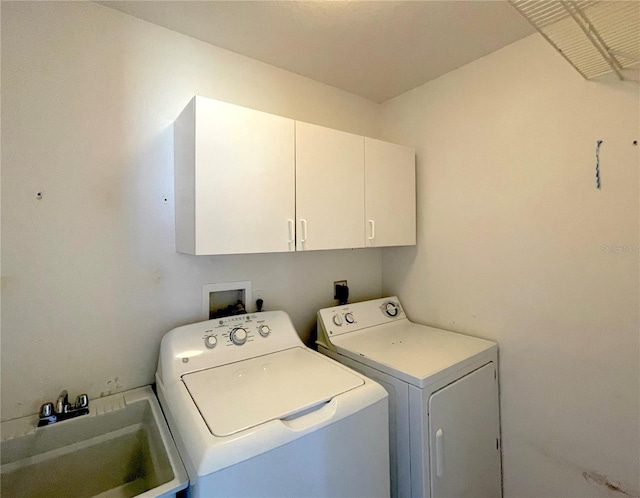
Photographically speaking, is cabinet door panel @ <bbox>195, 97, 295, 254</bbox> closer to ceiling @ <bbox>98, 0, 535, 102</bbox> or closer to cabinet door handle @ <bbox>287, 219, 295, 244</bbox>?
cabinet door handle @ <bbox>287, 219, 295, 244</bbox>

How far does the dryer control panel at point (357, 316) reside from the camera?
1710mm

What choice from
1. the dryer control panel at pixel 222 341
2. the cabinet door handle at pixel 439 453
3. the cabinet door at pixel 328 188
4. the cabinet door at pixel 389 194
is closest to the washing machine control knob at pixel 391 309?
the cabinet door at pixel 389 194

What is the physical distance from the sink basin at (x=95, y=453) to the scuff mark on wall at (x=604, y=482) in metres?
1.67

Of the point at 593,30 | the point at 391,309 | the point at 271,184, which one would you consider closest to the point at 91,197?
the point at 271,184

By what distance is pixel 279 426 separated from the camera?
35.8 inches

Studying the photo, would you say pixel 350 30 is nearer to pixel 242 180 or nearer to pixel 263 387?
pixel 242 180

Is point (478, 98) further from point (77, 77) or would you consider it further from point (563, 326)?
point (77, 77)

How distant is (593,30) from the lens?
0.93 metres

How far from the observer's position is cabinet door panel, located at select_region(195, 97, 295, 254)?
1.19m

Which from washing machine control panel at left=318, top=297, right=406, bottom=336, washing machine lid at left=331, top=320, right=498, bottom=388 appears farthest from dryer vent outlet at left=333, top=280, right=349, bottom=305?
washing machine lid at left=331, top=320, right=498, bottom=388

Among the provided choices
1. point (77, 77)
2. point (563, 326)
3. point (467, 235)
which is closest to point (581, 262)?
point (563, 326)

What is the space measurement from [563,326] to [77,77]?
2339mm

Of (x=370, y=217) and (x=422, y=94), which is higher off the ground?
(x=422, y=94)

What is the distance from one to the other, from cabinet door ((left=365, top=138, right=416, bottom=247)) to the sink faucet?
1432 millimetres
